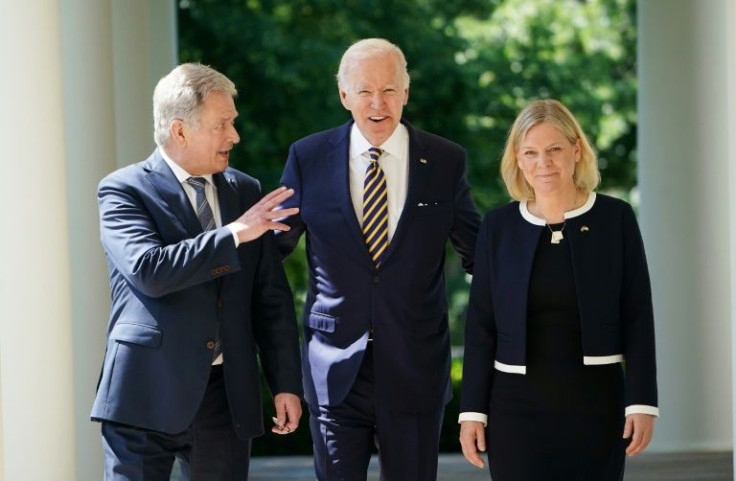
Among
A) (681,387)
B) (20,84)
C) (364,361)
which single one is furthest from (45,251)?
(681,387)

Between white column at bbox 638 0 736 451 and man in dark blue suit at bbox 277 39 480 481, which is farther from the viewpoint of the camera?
white column at bbox 638 0 736 451

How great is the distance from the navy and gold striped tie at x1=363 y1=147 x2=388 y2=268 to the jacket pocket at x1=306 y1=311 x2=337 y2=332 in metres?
0.24

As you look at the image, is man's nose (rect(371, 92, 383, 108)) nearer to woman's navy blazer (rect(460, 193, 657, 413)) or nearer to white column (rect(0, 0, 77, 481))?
woman's navy blazer (rect(460, 193, 657, 413))

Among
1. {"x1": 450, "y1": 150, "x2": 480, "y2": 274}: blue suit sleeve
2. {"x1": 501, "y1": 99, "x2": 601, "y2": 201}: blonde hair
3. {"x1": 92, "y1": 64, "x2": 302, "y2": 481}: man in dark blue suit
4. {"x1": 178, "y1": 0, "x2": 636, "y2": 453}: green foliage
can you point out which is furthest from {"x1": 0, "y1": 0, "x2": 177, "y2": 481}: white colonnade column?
{"x1": 178, "y1": 0, "x2": 636, "y2": 453}: green foliage

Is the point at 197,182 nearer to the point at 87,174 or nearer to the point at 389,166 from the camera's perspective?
the point at 389,166

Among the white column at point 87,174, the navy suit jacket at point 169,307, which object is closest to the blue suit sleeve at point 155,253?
the navy suit jacket at point 169,307

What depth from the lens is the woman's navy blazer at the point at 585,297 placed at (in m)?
3.72

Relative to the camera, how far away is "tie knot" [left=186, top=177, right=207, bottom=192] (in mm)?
3885

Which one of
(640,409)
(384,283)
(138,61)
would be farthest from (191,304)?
(138,61)

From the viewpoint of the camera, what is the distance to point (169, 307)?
3.74m

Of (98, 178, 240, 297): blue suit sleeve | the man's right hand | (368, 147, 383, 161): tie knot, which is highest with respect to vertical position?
(368, 147, 383, 161): tie knot

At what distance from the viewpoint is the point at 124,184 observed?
381 centimetres

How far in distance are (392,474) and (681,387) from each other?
420 cm

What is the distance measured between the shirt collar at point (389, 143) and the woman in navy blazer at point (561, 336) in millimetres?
596
